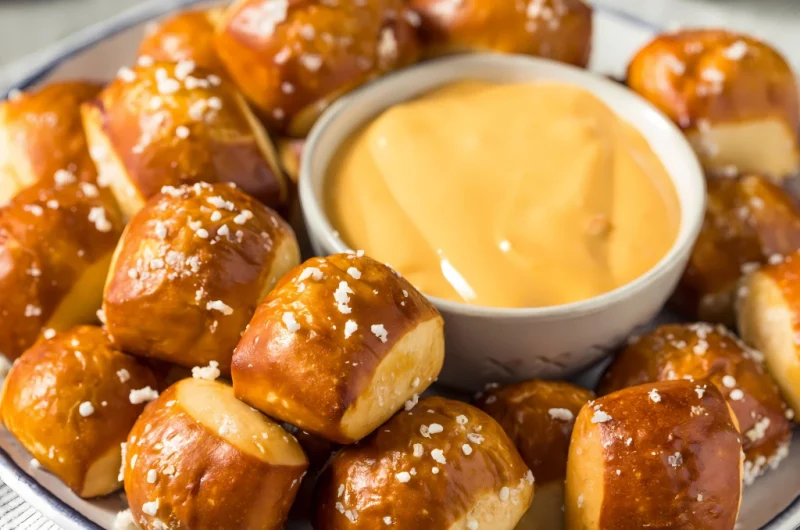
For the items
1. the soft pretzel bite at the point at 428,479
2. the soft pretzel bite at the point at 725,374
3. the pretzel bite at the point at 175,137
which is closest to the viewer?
the soft pretzel bite at the point at 428,479

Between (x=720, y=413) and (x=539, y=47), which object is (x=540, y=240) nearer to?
(x=720, y=413)

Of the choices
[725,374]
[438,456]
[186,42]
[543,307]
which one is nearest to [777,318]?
[725,374]

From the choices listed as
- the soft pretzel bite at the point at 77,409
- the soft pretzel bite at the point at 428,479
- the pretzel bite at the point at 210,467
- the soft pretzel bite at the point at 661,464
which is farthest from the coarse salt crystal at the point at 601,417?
the soft pretzel bite at the point at 77,409

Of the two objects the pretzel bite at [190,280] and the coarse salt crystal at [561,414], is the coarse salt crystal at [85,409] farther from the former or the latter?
the coarse salt crystal at [561,414]

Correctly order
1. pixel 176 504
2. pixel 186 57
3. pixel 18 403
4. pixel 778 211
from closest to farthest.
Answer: pixel 176 504 → pixel 18 403 → pixel 778 211 → pixel 186 57

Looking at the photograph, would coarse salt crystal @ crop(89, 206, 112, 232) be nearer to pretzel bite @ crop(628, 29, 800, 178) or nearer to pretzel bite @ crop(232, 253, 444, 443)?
pretzel bite @ crop(232, 253, 444, 443)

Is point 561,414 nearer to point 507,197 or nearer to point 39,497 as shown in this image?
point 507,197

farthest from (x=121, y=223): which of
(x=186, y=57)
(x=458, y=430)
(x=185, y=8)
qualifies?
(x=185, y=8)
